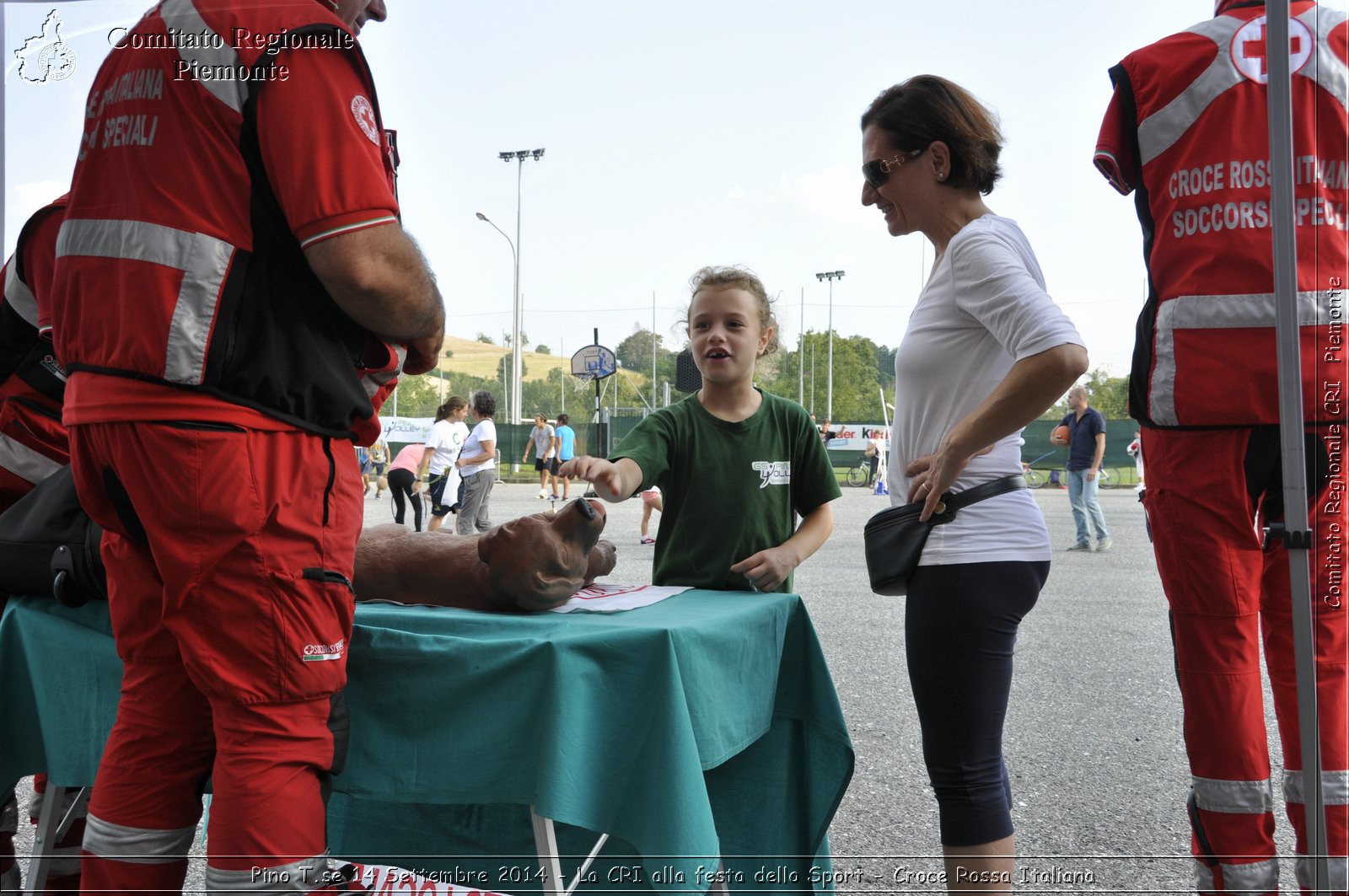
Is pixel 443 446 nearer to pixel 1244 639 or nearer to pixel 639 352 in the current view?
pixel 1244 639

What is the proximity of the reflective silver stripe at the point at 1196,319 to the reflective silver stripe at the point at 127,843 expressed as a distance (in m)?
1.76

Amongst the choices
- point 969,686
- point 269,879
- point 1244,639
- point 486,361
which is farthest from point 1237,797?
point 486,361

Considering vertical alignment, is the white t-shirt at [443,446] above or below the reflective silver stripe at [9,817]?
above

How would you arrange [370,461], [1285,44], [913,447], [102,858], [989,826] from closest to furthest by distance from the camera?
[1285,44], [102,858], [989,826], [913,447], [370,461]

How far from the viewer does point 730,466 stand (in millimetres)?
2314

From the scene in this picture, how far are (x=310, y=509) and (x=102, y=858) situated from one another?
2.05 ft

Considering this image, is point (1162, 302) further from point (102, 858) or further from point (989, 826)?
point (102, 858)

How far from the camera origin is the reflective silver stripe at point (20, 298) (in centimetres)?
201

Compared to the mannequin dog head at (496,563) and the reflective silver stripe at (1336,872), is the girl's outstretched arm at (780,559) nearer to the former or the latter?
the mannequin dog head at (496,563)

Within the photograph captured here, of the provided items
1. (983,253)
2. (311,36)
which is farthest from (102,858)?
(983,253)

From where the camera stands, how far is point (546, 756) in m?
1.50

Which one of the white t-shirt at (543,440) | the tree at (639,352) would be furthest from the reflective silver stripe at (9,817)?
the tree at (639,352)

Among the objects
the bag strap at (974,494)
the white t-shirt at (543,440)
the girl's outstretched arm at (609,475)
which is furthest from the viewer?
the white t-shirt at (543,440)

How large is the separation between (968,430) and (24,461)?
204cm
